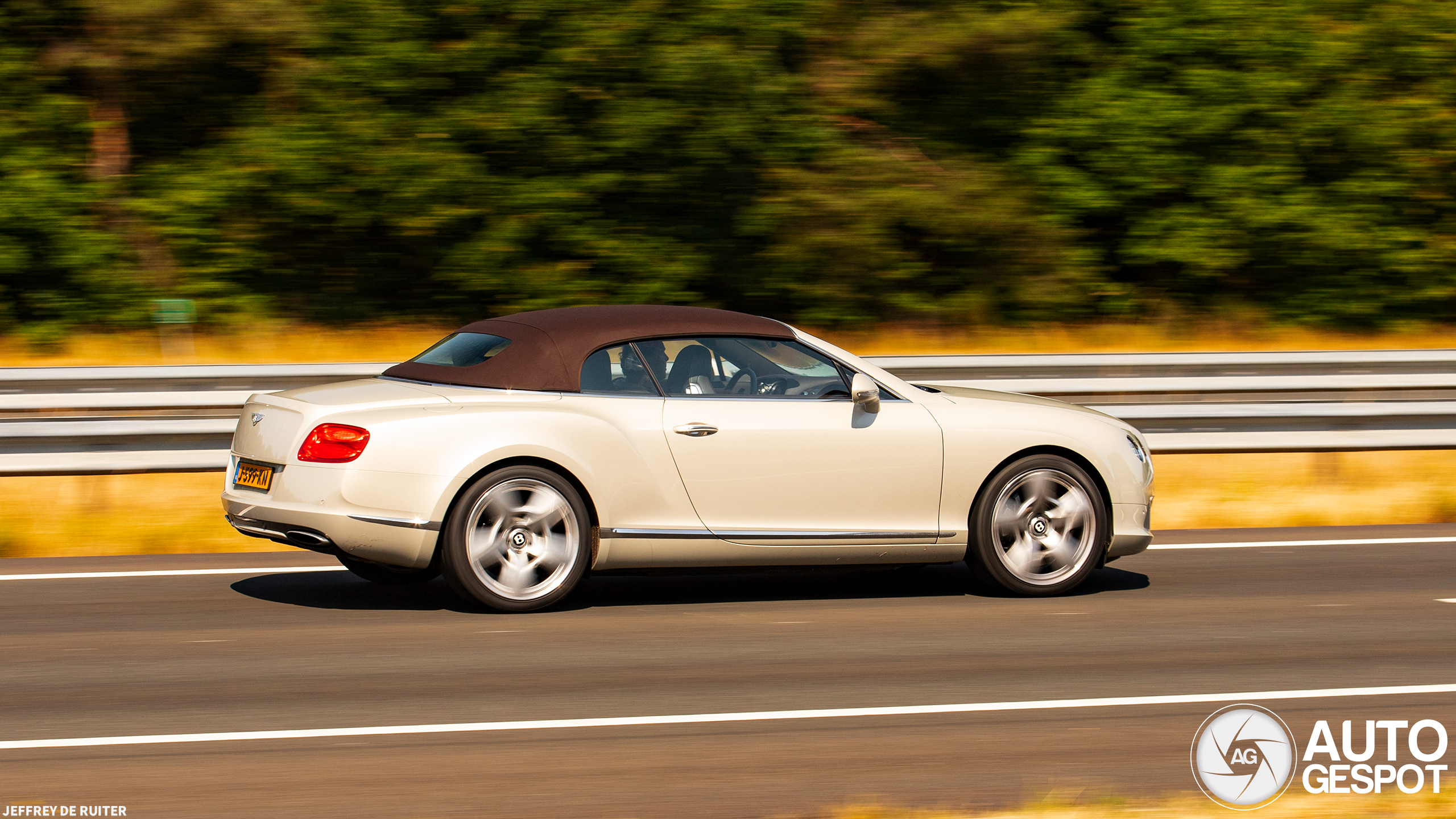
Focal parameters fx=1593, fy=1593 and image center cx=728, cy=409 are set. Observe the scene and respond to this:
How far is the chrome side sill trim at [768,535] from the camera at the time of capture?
7.49 metres

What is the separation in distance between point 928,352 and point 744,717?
33.4 ft

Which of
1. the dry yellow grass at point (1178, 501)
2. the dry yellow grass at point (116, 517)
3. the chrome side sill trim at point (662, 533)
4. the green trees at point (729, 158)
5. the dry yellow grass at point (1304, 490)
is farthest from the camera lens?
the green trees at point (729, 158)

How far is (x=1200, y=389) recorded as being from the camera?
11516 mm

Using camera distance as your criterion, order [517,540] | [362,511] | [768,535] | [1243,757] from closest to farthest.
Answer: [1243,757] < [362,511] < [517,540] < [768,535]

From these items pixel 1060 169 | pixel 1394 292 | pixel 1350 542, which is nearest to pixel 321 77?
pixel 1060 169

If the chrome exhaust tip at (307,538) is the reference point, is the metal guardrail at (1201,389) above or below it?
above

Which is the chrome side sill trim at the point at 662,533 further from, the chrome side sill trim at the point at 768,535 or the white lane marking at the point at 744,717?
the white lane marking at the point at 744,717

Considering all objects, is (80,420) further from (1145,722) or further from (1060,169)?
(1060,169)

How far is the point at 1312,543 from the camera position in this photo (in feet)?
32.9

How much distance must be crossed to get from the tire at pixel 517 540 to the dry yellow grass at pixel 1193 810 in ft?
9.83

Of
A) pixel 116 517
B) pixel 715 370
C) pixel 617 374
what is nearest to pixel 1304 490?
pixel 715 370

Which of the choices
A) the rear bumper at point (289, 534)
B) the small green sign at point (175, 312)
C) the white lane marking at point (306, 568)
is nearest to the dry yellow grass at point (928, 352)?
the small green sign at point (175, 312)

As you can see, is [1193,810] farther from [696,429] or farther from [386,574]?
[386,574]

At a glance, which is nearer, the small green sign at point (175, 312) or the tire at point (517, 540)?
the tire at point (517, 540)
